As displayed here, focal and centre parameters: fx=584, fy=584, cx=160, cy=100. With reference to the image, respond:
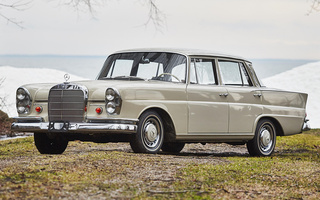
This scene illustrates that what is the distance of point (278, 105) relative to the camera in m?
12.7

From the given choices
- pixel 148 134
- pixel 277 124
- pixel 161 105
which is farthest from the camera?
pixel 277 124

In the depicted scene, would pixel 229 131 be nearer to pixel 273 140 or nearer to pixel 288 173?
pixel 273 140

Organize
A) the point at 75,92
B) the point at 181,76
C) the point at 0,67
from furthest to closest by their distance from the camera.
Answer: the point at 0,67 < the point at 181,76 < the point at 75,92

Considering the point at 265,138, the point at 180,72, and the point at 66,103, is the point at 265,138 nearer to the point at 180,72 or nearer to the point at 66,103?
the point at 180,72

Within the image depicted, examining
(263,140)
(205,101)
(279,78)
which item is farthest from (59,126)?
(279,78)

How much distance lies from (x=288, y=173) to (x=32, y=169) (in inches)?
155

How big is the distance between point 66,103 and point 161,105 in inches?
63.6

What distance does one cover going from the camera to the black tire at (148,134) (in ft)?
31.9

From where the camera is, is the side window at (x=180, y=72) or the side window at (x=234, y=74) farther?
the side window at (x=234, y=74)

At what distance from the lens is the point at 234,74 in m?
12.0

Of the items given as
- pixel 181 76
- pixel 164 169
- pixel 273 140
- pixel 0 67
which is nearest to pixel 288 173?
pixel 164 169

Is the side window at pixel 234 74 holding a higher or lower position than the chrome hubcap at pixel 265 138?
higher

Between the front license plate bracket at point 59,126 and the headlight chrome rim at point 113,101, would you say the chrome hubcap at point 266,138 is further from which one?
the front license plate bracket at point 59,126

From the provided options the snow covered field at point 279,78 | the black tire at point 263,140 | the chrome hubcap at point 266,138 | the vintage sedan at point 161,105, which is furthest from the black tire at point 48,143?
the snow covered field at point 279,78
